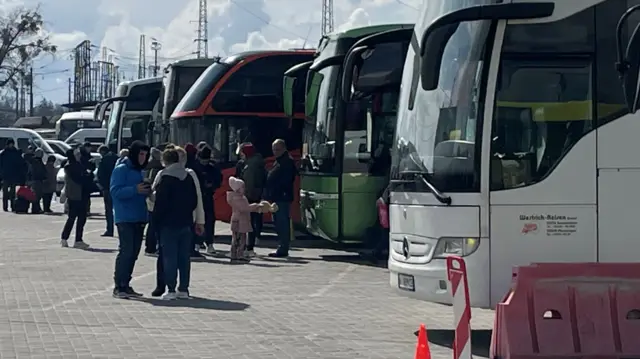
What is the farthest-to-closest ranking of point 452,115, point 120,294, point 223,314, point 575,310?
point 120,294, point 223,314, point 452,115, point 575,310

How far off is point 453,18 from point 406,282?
8.03ft

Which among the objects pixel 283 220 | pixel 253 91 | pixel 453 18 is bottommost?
pixel 283 220

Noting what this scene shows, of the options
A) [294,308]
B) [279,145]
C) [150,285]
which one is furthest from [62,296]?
[279,145]

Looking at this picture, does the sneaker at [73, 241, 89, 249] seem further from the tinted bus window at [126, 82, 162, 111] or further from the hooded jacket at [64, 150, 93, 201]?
the tinted bus window at [126, 82, 162, 111]

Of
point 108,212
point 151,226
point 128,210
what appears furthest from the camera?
point 108,212

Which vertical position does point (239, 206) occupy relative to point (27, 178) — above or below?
below

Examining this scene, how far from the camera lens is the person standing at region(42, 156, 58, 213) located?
97.0ft

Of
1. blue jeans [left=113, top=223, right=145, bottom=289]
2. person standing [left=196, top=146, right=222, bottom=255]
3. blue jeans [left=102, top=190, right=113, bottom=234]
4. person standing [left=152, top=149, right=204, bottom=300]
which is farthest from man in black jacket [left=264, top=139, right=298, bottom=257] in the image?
blue jeans [left=102, top=190, right=113, bottom=234]

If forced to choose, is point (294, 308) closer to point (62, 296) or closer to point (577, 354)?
point (62, 296)

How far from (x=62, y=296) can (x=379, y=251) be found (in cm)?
568

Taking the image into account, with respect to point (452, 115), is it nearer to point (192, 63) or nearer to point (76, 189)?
point (76, 189)

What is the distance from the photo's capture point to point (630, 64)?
883cm

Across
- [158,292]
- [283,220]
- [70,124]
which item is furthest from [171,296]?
[70,124]

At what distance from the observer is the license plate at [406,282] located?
1026 cm
